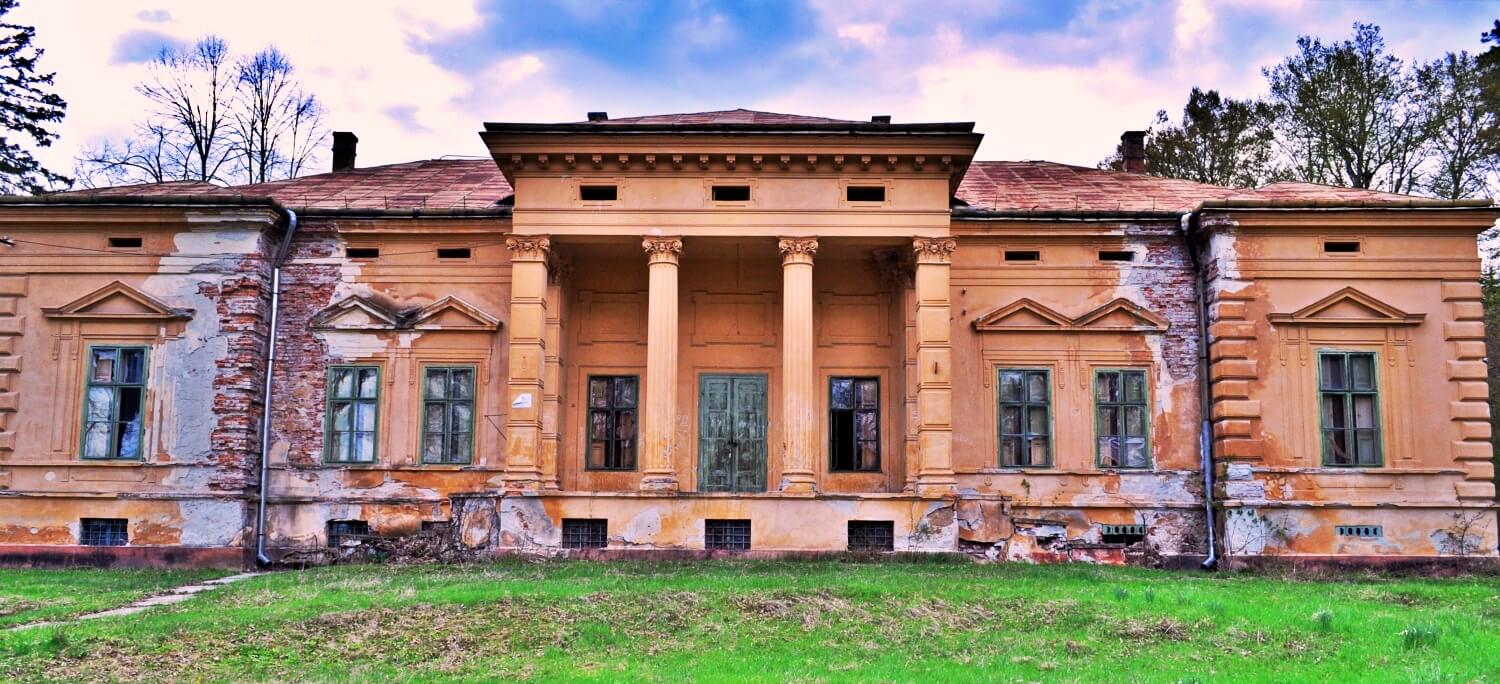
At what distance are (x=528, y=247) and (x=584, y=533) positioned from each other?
14.3ft

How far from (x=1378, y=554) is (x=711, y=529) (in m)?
9.80

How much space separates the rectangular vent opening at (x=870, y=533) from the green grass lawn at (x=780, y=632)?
264 cm

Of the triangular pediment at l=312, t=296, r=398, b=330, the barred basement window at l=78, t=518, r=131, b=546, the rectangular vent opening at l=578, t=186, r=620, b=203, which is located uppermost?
the rectangular vent opening at l=578, t=186, r=620, b=203

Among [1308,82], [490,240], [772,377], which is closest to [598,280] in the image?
[490,240]

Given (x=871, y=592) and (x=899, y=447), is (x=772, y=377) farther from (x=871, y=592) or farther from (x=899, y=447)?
(x=871, y=592)

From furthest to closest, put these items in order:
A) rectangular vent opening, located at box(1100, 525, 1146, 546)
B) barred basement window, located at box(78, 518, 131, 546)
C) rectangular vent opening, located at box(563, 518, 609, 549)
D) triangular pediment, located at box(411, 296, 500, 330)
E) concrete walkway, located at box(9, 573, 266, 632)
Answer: triangular pediment, located at box(411, 296, 500, 330), rectangular vent opening, located at box(1100, 525, 1146, 546), barred basement window, located at box(78, 518, 131, 546), rectangular vent opening, located at box(563, 518, 609, 549), concrete walkway, located at box(9, 573, 266, 632)

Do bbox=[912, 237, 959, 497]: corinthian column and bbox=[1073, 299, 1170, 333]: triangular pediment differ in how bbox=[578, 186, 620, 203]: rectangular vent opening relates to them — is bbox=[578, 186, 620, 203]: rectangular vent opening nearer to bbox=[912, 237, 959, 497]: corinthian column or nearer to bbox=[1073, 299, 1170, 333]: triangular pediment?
bbox=[912, 237, 959, 497]: corinthian column

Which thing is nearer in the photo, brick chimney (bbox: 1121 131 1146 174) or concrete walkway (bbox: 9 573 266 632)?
concrete walkway (bbox: 9 573 266 632)

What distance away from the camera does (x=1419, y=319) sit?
18219 millimetres

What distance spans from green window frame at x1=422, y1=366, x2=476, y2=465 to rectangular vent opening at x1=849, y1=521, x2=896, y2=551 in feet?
20.8

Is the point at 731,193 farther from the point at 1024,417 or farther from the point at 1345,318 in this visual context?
the point at 1345,318

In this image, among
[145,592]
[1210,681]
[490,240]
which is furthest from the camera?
[490,240]

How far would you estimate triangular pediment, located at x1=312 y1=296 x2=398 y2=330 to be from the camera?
761 inches

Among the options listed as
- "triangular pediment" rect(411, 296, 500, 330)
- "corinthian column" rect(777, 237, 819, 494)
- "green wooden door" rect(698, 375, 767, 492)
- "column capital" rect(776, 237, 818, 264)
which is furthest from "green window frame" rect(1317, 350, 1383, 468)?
"triangular pediment" rect(411, 296, 500, 330)
